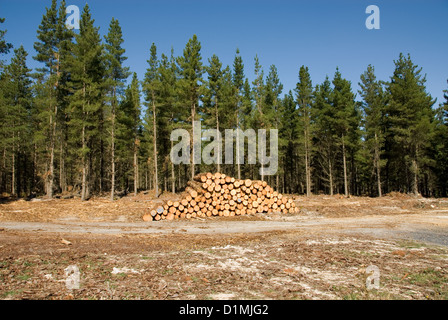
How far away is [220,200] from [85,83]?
17.2 m

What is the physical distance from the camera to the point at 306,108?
32.4 m

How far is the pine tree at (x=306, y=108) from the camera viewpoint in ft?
106

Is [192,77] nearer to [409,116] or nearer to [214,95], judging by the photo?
[214,95]

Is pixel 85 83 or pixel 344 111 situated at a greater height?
pixel 85 83

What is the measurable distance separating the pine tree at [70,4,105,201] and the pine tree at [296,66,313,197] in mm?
23093

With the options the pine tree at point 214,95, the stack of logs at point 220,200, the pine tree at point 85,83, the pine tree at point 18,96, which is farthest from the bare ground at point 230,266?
the pine tree at point 18,96

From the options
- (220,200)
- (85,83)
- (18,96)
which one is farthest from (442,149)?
(18,96)

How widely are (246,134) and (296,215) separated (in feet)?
55.1

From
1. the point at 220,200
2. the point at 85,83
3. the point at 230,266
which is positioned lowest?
the point at 230,266

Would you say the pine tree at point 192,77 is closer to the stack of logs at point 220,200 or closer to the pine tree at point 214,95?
the pine tree at point 214,95

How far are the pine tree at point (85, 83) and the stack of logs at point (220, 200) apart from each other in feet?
36.9
